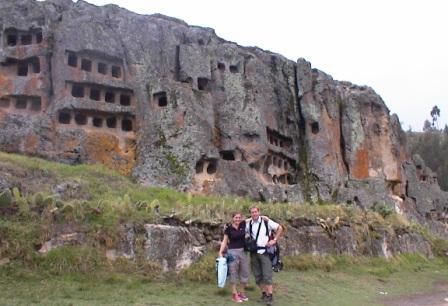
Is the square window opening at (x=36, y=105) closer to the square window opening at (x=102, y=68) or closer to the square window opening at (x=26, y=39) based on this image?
the square window opening at (x=26, y=39)

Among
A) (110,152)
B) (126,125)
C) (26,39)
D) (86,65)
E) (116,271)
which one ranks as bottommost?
(116,271)

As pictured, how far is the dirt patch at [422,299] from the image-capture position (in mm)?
13328

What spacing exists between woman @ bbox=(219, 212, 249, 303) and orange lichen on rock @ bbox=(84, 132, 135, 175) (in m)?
17.8

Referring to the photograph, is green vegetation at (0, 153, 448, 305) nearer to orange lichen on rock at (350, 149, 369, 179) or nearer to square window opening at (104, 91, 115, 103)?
square window opening at (104, 91, 115, 103)

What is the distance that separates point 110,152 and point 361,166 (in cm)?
1963

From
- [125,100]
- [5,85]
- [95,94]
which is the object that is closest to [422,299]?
[125,100]

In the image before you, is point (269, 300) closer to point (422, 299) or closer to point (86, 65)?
point (422, 299)

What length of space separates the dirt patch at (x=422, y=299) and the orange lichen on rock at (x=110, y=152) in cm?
1766

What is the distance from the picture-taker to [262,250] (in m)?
11.2

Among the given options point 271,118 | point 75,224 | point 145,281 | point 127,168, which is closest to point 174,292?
point 145,281

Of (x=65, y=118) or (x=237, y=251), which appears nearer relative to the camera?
(x=237, y=251)

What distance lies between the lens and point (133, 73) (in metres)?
31.1

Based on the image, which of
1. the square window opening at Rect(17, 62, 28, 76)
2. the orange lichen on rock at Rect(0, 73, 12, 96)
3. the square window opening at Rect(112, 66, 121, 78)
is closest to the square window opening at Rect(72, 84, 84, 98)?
the square window opening at Rect(112, 66, 121, 78)

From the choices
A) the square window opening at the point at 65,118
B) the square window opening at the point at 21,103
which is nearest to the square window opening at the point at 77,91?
the square window opening at the point at 65,118
